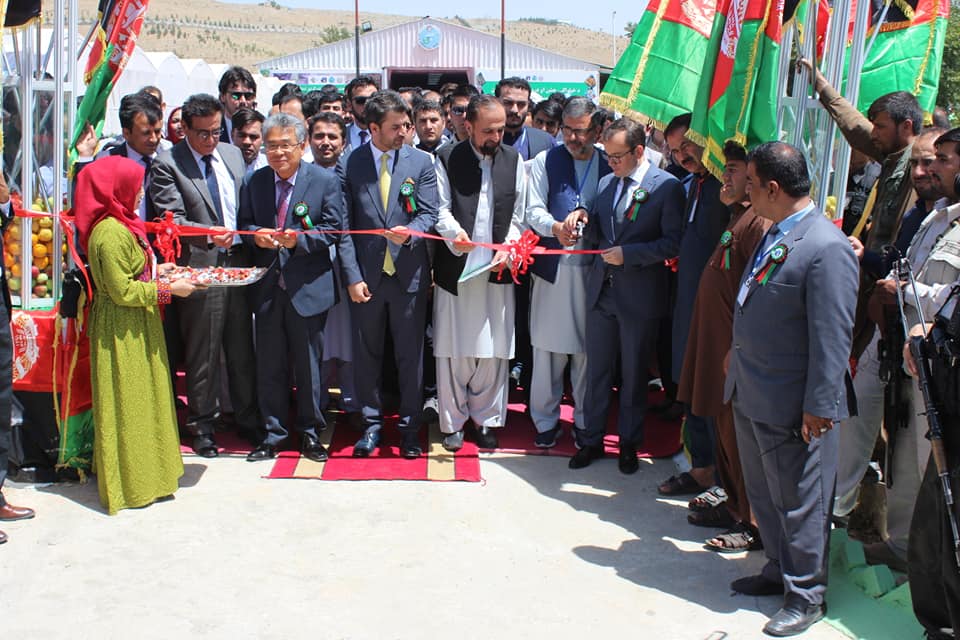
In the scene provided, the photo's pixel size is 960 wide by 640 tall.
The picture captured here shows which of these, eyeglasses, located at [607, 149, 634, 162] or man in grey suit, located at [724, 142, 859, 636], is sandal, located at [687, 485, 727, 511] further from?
eyeglasses, located at [607, 149, 634, 162]

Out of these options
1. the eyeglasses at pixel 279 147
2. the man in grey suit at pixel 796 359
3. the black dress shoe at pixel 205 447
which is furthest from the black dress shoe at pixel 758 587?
the eyeglasses at pixel 279 147

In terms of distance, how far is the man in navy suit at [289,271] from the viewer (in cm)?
562

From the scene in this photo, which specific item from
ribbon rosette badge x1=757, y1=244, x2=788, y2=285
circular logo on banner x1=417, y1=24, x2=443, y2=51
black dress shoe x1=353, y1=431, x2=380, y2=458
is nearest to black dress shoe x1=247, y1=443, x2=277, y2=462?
black dress shoe x1=353, y1=431, x2=380, y2=458

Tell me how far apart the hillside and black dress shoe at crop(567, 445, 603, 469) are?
220 feet

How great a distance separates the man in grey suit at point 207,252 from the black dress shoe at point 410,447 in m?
1.04

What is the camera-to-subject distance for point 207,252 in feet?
19.0

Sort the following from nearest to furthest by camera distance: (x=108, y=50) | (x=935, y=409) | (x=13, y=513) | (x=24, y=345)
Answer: (x=935, y=409)
(x=13, y=513)
(x=24, y=345)
(x=108, y=50)

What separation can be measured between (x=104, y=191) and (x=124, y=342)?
2.56 ft

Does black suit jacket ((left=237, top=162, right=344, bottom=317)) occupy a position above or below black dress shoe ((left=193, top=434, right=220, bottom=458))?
above

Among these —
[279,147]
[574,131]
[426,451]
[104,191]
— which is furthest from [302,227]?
[574,131]

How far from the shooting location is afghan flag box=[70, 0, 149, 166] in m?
5.45

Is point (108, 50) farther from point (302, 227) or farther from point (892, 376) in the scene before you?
point (892, 376)

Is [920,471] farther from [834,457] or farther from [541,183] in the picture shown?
[541,183]

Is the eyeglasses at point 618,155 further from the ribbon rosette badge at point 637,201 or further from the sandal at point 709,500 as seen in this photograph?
the sandal at point 709,500
